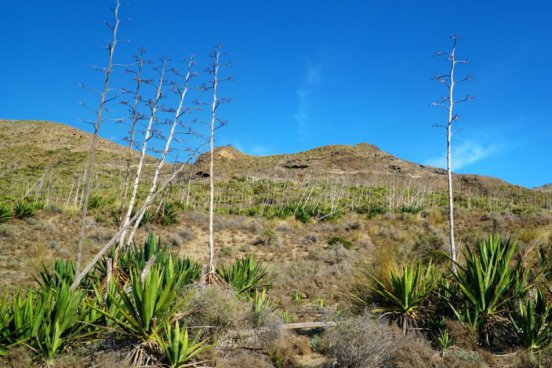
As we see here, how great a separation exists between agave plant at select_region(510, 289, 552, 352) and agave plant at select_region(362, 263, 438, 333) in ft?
4.39

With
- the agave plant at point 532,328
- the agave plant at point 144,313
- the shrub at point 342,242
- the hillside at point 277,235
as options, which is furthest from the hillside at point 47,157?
the agave plant at point 532,328

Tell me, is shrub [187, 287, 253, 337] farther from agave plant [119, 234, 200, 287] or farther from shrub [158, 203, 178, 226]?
shrub [158, 203, 178, 226]

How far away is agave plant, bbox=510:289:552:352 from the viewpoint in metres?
5.34

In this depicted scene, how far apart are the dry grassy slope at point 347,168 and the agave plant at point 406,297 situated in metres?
50.8

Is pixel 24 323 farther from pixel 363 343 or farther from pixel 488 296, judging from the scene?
pixel 488 296

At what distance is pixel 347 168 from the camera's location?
69.8 metres

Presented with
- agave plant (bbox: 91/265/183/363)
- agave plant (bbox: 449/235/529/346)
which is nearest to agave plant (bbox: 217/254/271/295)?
agave plant (bbox: 91/265/183/363)

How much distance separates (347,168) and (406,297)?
64497 mm

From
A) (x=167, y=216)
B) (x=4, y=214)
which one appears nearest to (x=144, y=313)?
(x=4, y=214)

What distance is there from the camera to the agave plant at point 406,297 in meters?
6.41

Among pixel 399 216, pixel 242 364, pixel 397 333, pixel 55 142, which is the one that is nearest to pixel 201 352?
pixel 242 364

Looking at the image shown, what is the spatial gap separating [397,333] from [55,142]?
68810 mm

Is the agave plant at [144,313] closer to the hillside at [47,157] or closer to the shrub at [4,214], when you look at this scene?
the shrub at [4,214]

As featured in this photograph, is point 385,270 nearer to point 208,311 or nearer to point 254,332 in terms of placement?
point 254,332
